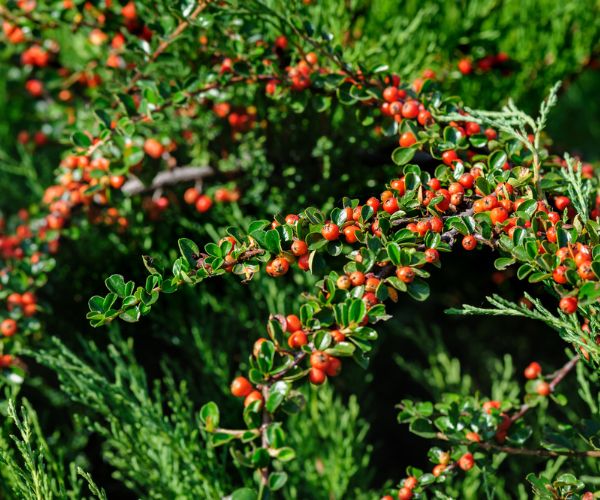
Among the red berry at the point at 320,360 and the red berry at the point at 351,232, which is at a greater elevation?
the red berry at the point at 351,232

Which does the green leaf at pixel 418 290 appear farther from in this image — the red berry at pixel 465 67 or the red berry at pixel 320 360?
the red berry at pixel 465 67

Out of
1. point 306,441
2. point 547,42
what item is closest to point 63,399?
point 306,441

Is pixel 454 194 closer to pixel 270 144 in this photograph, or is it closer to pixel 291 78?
pixel 291 78

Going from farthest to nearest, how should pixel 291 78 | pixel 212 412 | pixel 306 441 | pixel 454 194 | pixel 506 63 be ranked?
pixel 506 63
pixel 306 441
pixel 291 78
pixel 454 194
pixel 212 412

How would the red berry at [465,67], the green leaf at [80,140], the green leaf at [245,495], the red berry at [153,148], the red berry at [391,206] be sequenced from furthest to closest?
the red berry at [465,67] < the red berry at [153,148] < the green leaf at [80,140] < the red berry at [391,206] < the green leaf at [245,495]

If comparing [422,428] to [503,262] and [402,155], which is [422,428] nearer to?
[503,262]

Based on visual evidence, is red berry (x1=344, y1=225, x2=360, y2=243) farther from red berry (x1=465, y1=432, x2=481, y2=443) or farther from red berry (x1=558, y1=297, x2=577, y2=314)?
red berry (x1=465, y1=432, x2=481, y2=443)

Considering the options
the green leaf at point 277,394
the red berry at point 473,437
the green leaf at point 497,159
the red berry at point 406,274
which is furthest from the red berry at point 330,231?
the red berry at point 473,437

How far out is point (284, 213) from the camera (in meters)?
1.50

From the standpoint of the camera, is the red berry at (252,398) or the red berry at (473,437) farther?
the red berry at (473,437)

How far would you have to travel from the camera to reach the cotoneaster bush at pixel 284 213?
91cm

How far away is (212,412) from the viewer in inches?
33.8

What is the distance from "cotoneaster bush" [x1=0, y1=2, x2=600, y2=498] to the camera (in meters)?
0.91

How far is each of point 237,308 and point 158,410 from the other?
462 mm
